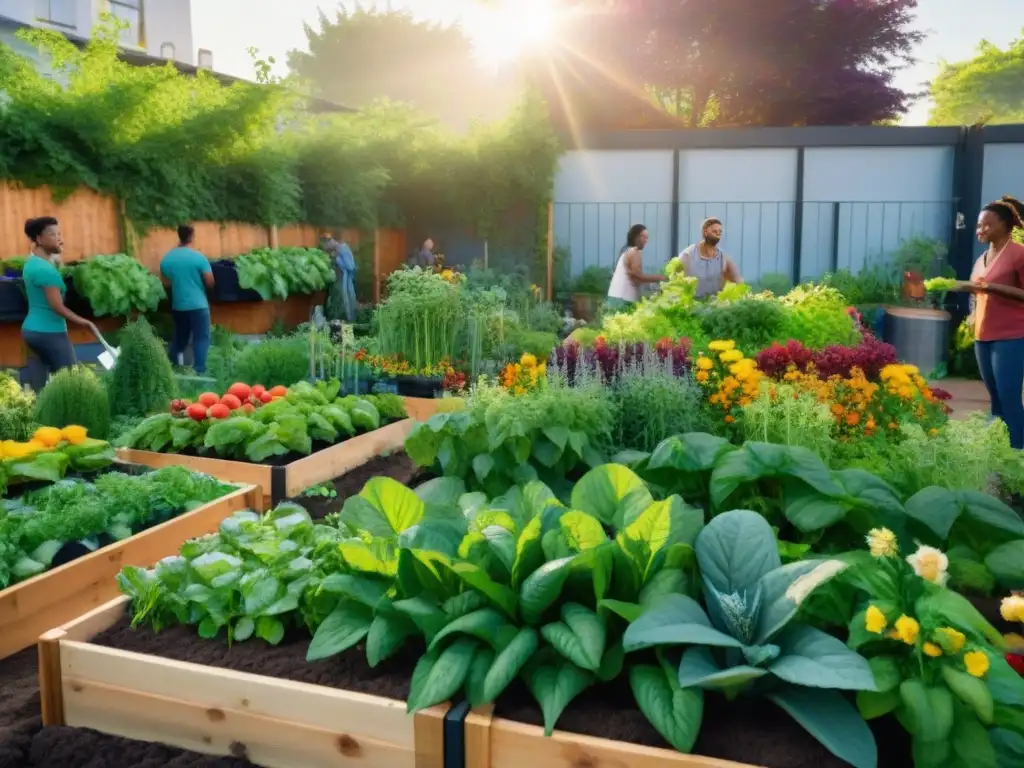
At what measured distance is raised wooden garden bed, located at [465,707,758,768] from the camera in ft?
6.19

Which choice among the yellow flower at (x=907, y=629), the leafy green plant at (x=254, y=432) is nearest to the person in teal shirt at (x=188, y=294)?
the leafy green plant at (x=254, y=432)

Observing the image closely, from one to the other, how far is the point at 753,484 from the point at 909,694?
1087 millimetres

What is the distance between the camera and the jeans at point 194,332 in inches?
346

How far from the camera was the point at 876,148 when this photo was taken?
44.0 ft

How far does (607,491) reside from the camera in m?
2.69

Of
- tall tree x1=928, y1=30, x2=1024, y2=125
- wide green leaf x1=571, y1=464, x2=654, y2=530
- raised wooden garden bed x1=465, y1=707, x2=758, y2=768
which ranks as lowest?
raised wooden garden bed x1=465, y1=707, x2=758, y2=768

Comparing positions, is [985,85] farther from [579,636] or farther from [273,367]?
[579,636]

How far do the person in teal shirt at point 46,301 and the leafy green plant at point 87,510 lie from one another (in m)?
2.63

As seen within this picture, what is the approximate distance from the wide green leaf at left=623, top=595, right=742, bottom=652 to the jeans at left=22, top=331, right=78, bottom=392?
5.54 meters

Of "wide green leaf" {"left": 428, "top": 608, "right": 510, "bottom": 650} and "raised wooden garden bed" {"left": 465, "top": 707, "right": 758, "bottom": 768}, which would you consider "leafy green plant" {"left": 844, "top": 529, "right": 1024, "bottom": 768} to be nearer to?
"raised wooden garden bed" {"left": 465, "top": 707, "right": 758, "bottom": 768}

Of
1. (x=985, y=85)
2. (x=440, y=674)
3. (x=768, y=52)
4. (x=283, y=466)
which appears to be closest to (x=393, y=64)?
(x=768, y=52)

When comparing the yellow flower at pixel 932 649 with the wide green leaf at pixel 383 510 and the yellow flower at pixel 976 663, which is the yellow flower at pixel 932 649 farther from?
the wide green leaf at pixel 383 510

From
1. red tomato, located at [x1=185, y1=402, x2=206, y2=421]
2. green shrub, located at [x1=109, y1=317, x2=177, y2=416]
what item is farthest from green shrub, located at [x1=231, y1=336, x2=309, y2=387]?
red tomato, located at [x1=185, y1=402, x2=206, y2=421]

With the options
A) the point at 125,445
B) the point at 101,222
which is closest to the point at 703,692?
the point at 125,445
